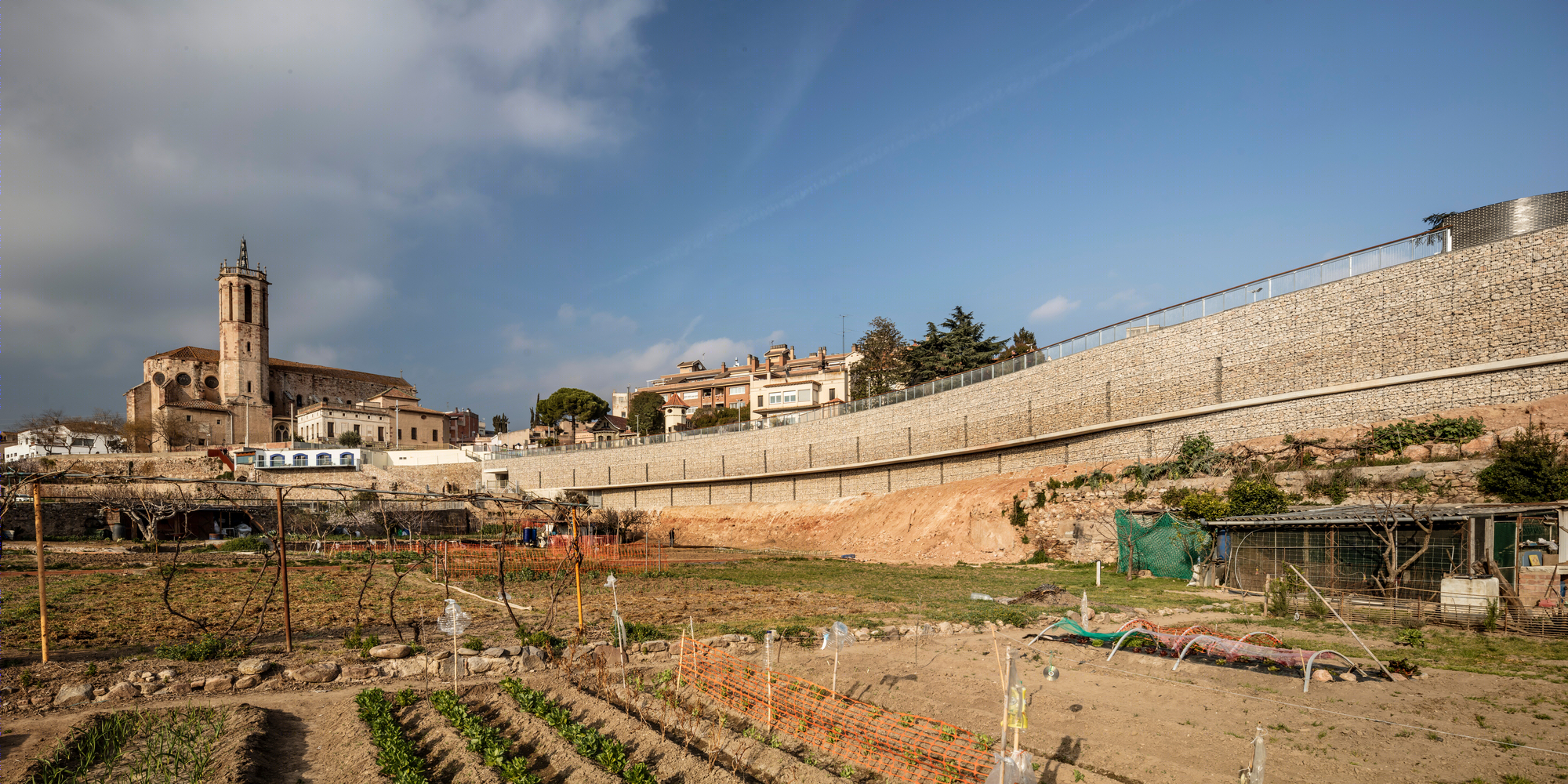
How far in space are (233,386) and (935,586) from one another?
99.5 m

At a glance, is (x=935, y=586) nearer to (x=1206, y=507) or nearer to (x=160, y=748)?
(x=1206, y=507)

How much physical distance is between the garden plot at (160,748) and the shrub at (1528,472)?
96.5ft

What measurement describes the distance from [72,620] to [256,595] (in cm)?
481

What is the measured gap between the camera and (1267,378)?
30.9m

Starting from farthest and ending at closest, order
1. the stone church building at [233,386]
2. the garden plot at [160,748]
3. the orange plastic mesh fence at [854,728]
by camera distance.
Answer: the stone church building at [233,386], the orange plastic mesh fence at [854,728], the garden plot at [160,748]

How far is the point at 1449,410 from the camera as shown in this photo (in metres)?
25.6

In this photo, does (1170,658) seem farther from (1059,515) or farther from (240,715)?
(1059,515)

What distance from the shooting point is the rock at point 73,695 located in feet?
32.6

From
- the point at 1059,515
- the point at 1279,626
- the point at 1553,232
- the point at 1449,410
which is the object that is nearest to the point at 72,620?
the point at 1279,626

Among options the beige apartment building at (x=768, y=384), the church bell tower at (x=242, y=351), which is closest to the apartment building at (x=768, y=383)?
the beige apartment building at (x=768, y=384)

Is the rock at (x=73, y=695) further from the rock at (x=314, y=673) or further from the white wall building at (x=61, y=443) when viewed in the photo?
the white wall building at (x=61, y=443)

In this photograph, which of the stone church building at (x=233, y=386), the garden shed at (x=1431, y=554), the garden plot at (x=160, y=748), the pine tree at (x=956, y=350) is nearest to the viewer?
the garden plot at (x=160, y=748)

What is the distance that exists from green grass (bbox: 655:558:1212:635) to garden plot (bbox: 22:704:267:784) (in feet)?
27.3

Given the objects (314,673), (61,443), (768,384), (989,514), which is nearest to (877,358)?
(768,384)
